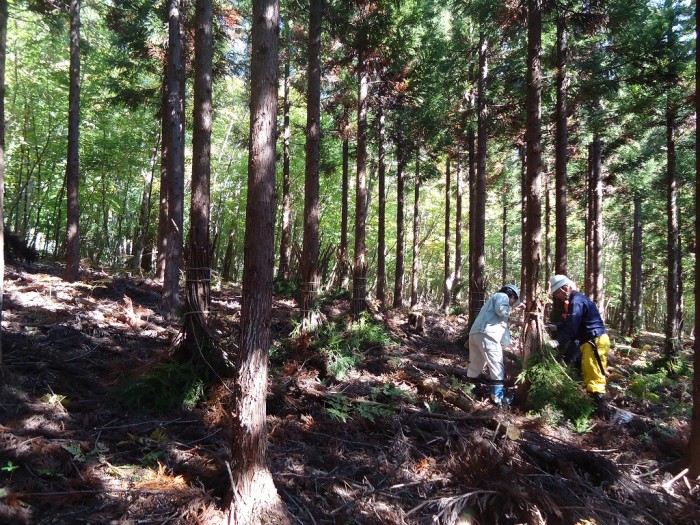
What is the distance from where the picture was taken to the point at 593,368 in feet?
20.7

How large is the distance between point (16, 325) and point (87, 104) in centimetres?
1321

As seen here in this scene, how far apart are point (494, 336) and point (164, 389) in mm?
4833

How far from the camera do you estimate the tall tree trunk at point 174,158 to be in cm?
913

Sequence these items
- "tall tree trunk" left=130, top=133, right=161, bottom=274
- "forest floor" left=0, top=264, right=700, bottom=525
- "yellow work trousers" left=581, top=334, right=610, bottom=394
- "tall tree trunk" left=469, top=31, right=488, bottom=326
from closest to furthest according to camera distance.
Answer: "forest floor" left=0, top=264, right=700, bottom=525 → "yellow work trousers" left=581, top=334, right=610, bottom=394 → "tall tree trunk" left=469, top=31, right=488, bottom=326 → "tall tree trunk" left=130, top=133, right=161, bottom=274

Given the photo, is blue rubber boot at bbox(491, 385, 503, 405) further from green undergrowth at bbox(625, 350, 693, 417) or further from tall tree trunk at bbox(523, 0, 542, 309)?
green undergrowth at bbox(625, 350, 693, 417)

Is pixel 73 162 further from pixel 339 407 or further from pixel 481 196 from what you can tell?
pixel 481 196

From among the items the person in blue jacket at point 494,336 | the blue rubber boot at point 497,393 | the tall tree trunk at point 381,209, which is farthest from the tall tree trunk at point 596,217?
the blue rubber boot at point 497,393

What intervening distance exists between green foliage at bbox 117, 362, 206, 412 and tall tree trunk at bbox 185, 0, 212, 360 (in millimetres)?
276

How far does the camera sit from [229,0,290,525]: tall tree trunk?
10.5 ft

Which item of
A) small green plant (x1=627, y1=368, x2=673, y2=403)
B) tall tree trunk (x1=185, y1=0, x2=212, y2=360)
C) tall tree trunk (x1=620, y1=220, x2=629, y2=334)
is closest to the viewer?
tall tree trunk (x1=185, y1=0, x2=212, y2=360)

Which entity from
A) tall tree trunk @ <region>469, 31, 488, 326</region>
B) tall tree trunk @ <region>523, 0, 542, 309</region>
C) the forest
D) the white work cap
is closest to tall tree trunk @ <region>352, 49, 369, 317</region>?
the forest

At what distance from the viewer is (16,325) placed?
6.35 metres

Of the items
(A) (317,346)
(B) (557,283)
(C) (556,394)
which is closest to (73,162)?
(A) (317,346)

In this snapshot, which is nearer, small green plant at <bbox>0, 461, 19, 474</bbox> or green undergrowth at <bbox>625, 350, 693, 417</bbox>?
small green plant at <bbox>0, 461, 19, 474</bbox>
